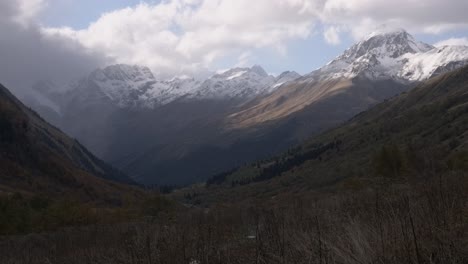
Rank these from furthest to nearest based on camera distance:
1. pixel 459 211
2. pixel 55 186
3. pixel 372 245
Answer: pixel 55 186
pixel 459 211
pixel 372 245

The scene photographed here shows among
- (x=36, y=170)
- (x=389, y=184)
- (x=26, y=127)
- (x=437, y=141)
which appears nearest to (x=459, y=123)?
(x=437, y=141)

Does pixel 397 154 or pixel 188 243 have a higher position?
pixel 397 154

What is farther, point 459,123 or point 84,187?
point 84,187

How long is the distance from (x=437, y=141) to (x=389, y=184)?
5804 inches

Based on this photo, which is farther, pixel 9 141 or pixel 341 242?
pixel 9 141

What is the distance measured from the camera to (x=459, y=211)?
8.41 m

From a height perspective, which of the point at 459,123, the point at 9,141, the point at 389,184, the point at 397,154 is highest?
the point at 9,141

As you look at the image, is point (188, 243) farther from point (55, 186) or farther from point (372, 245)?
point (55, 186)

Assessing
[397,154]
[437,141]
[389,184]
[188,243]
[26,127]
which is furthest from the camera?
[26,127]

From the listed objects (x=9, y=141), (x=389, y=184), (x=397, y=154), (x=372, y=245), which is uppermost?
(x=9, y=141)

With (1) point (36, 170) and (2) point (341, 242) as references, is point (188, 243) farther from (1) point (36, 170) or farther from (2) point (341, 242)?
(1) point (36, 170)

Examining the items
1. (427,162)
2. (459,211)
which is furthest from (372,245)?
(427,162)

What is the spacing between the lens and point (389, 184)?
43.2 ft

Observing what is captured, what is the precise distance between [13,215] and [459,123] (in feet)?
443
